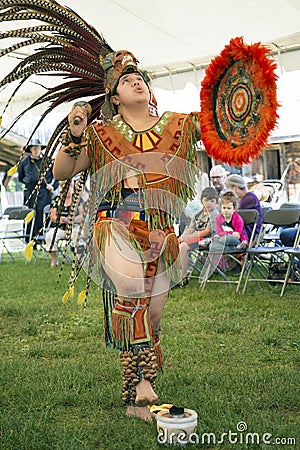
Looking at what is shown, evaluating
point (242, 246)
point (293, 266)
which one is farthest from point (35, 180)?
point (293, 266)

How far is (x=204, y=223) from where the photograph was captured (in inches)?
280

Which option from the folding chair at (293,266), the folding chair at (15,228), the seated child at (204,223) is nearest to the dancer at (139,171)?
the folding chair at (293,266)

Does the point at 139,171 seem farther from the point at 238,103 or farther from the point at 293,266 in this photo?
the point at 293,266

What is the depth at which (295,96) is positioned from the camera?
7367 mm

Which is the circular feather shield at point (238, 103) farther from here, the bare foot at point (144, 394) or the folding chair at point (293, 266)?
the folding chair at point (293, 266)

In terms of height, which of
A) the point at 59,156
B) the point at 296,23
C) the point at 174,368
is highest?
the point at 296,23

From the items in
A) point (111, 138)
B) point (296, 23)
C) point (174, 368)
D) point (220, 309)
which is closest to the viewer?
point (111, 138)

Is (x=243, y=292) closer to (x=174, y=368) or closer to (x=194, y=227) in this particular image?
(x=194, y=227)

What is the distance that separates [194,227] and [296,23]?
2.35 metres

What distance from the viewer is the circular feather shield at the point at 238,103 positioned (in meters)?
2.66

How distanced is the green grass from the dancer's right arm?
44.4 inches

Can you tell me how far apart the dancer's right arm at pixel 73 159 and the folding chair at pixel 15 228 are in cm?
570

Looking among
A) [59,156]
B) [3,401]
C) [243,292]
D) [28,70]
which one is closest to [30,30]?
[28,70]

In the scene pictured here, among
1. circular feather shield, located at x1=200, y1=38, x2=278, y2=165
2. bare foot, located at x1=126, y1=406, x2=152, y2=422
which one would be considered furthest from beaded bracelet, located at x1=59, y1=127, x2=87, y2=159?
bare foot, located at x1=126, y1=406, x2=152, y2=422
